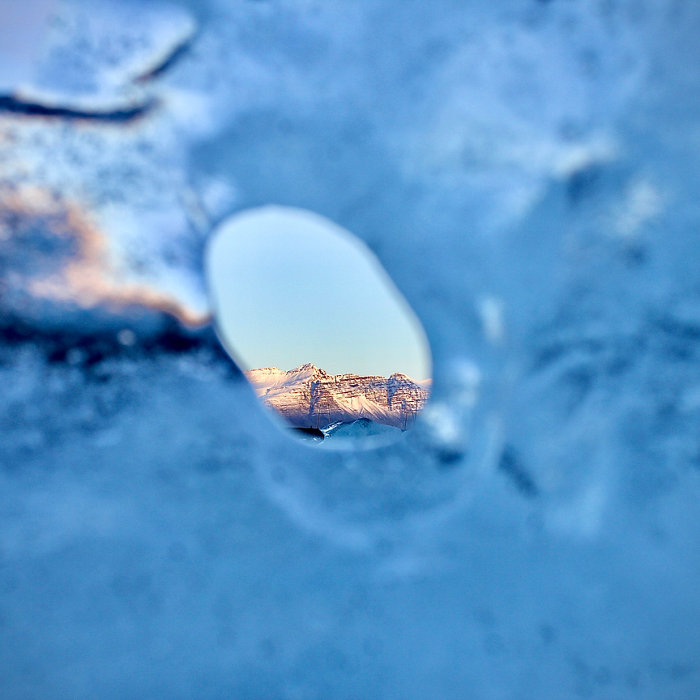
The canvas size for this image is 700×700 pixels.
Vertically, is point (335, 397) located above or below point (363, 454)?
below

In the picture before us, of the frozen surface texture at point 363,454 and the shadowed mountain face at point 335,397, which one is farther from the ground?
the frozen surface texture at point 363,454

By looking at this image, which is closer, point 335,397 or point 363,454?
point 363,454

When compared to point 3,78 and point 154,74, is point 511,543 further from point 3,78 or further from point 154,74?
point 3,78

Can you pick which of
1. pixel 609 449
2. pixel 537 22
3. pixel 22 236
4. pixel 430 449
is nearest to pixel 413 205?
pixel 537 22

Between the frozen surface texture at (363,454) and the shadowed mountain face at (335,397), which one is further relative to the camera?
the shadowed mountain face at (335,397)
